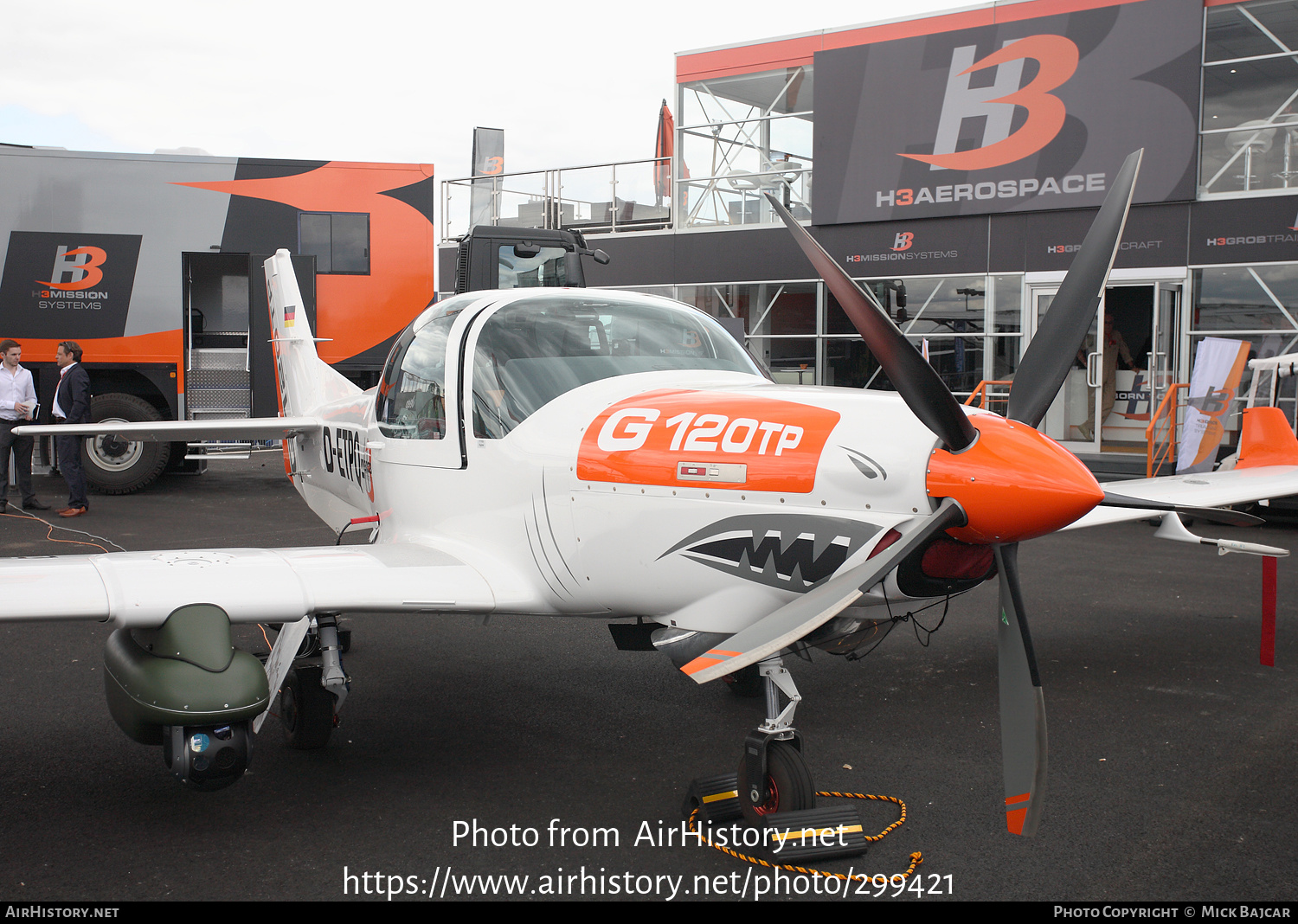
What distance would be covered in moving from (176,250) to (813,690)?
433 inches

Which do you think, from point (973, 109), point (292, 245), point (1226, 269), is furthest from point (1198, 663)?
point (292, 245)

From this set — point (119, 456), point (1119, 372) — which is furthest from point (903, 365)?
point (1119, 372)

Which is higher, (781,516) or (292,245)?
(292,245)

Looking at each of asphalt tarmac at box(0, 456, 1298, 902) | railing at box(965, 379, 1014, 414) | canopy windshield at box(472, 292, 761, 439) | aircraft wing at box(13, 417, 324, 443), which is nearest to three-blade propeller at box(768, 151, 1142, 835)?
asphalt tarmac at box(0, 456, 1298, 902)

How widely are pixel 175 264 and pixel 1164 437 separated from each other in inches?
513

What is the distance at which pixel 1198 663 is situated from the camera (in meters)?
5.30

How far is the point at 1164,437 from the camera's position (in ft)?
39.7

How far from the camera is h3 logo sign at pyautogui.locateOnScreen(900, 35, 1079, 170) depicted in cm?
1309

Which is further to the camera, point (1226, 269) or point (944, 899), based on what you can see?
point (1226, 269)

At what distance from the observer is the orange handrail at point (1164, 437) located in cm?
1117

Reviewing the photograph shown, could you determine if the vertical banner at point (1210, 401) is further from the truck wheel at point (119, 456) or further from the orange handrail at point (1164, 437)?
the truck wheel at point (119, 456)

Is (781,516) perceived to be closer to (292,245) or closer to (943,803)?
(943,803)

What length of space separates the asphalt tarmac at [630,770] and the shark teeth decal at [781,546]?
3.26 feet

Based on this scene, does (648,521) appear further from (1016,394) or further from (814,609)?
(1016,394)
